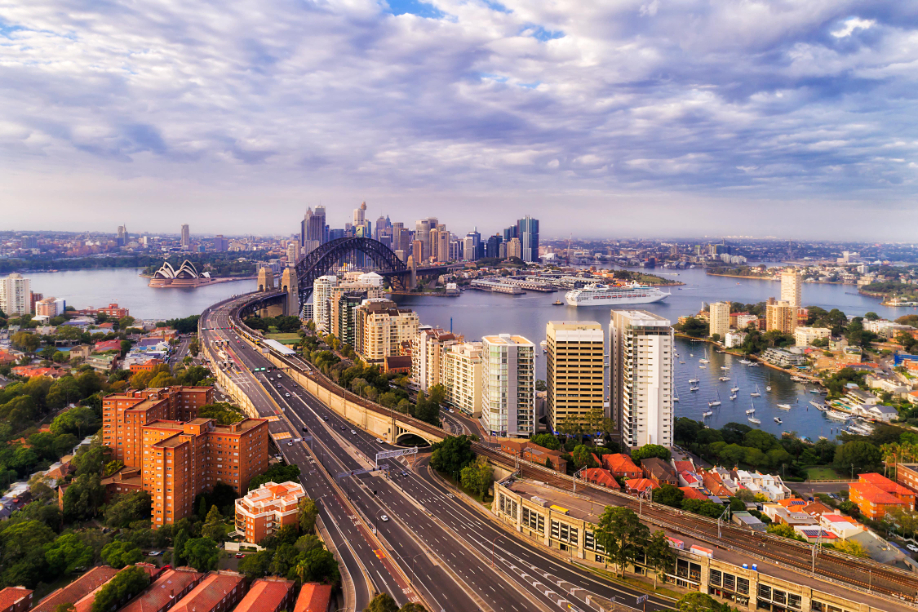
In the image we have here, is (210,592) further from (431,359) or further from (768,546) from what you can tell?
(431,359)

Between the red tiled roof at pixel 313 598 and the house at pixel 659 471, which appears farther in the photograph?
the house at pixel 659 471

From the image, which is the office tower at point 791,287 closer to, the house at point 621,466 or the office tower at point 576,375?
the office tower at point 576,375

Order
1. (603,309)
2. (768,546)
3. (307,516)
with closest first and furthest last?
(768,546), (307,516), (603,309)

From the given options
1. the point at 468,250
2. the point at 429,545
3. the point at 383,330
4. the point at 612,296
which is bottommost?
the point at 429,545

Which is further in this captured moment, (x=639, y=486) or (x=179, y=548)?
(x=639, y=486)

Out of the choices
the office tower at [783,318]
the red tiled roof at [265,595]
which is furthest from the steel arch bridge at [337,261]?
the red tiled roof at [265,595]

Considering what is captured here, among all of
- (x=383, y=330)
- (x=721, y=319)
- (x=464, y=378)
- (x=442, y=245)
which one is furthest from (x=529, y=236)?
(x=464, y=378)

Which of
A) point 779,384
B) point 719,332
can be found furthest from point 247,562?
point 719,332

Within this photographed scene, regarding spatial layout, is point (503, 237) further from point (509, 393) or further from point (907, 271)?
point (509, 393)
